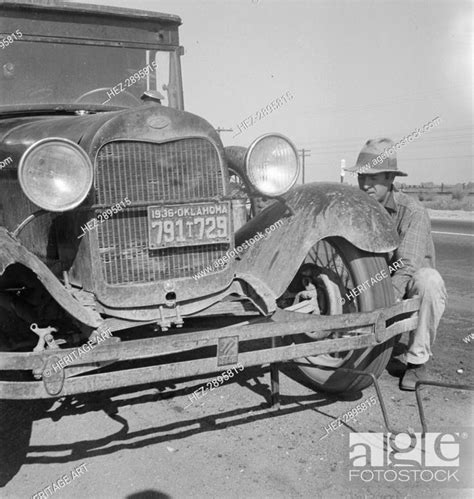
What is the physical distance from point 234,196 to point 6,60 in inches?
74.9

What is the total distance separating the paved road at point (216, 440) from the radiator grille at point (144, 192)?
0.91 m

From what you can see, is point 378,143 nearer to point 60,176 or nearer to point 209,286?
point 209,286

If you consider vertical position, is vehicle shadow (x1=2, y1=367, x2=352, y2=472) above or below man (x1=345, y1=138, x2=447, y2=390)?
below

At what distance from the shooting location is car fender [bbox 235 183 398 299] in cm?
334

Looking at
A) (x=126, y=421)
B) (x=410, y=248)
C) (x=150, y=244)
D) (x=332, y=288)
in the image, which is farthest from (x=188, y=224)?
(x=410, y=248)

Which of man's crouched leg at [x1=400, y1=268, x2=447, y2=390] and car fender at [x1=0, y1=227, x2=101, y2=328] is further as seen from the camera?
man's crouched leg at [x1=400, y1=268, x2=447, y2=390]

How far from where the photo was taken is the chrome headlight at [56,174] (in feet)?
8.35

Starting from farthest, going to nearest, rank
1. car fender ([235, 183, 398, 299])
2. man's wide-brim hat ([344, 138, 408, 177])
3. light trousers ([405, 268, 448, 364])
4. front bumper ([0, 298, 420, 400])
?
man's wide-brim hat ([344, 138, 408, 177]), light trousers ([405, 268, 448, 364]), car fender ([235, 183, 398, 299]), front bumper ([0, 298, 420, 400])

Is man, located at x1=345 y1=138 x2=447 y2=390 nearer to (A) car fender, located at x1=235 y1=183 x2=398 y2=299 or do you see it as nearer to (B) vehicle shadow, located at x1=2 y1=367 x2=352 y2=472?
(A) car fender, located at x1=235 y1=183 x2=398 y2=299

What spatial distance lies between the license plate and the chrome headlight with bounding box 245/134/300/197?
10.1 inches

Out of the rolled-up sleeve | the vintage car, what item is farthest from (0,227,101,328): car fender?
the rolled-up sleeve

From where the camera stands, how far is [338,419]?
134 inches

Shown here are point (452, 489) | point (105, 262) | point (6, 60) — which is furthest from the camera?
point (6, 60)

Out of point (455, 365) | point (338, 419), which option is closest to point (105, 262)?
point (338, 419)
